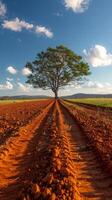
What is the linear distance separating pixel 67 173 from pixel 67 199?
4.84 ft

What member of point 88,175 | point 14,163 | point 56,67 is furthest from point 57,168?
point 56,67

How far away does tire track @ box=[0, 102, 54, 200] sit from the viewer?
7.14m

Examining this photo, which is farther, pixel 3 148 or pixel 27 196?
pixel 3 148

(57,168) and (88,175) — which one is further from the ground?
(57,168)

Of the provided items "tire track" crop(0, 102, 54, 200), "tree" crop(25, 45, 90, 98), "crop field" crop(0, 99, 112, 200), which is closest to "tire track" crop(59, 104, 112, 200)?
"crop field" crop(0, 99, 112, 200)

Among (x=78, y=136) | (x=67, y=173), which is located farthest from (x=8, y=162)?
(x=78, y=136)

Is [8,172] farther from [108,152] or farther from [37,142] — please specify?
[37,142]

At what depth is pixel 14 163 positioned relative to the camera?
31.4ft

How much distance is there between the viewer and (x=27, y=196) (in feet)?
19.8

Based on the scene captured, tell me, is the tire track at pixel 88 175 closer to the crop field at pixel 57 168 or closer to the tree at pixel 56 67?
the crop field at pixel 57 168

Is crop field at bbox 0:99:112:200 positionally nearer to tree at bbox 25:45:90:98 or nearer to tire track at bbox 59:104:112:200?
tire track at bbox 59:104:112:200

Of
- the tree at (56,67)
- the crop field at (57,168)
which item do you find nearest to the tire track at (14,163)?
the crop field at (57,168)

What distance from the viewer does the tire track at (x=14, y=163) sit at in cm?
714

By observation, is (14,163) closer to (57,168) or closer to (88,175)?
(57,168)
